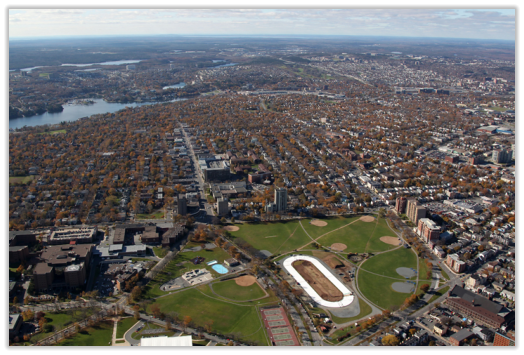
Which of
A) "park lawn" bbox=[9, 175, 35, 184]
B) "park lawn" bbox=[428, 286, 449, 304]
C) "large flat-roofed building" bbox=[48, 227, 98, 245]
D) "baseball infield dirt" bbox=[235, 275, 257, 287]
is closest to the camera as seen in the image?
"park lawn" bbox=[428, 286, 449, 304]

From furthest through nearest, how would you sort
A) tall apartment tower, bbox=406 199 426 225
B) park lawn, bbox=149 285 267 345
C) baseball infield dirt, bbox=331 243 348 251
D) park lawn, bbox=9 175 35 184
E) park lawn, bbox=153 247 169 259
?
park lawn, bbox=9 175 35 184 → tall apartment tower, bbox=406 199 426 225 → baseball infield dirt, bbox=331 243 348 251 → park lawn, bbox=153 247 169 259 → park lawn, bbox=149 285 267 345

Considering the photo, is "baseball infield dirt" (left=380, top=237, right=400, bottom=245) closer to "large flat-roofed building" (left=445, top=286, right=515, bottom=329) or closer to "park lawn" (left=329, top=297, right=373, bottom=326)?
"large flat-roofed building" (left=445, top=286, right=515, bottom=329)

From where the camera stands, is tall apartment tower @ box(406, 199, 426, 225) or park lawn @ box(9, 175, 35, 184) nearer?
tall apartment tower @ box(406, 199, 426, 225)

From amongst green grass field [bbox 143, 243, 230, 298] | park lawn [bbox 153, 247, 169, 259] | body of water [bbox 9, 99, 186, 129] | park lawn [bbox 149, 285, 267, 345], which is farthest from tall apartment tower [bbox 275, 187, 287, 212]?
body of water [bbox 9, 99, 186, 129]

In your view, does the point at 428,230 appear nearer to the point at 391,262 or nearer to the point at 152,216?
the point at 391,262

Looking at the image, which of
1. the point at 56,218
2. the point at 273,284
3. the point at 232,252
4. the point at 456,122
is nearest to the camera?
the point at 273,284

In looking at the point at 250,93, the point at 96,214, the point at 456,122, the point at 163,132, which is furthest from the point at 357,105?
the point at 96,214

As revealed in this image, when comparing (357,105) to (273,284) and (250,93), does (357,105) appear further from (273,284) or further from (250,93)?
(273,284)
